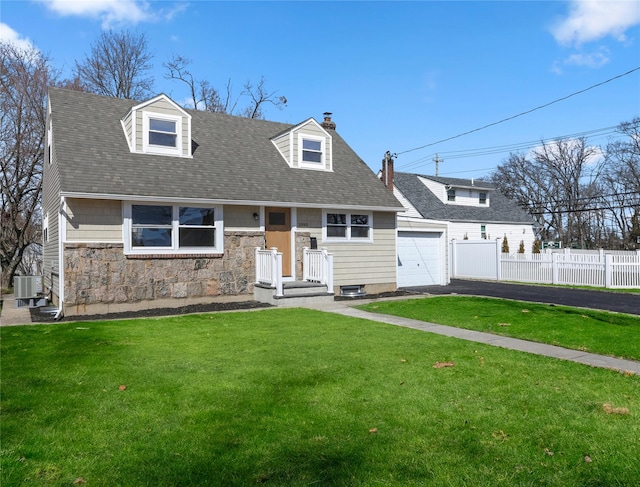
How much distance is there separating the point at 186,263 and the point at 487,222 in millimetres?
24398

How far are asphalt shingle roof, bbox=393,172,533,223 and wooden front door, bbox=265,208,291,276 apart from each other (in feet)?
53.7

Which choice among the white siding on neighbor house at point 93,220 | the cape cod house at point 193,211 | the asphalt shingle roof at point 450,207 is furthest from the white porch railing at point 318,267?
the asphalt shingle roof at point 450,207

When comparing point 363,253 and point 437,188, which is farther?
point 437,188

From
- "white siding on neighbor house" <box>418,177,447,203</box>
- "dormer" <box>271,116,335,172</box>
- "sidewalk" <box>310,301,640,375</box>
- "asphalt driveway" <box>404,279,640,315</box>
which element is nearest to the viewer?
"sidewalk" <box>310,301,640,375</box>

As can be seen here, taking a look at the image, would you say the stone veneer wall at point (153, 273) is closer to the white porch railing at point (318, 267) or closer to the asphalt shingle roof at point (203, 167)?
the asphalt shingle roof at point (203, 167)

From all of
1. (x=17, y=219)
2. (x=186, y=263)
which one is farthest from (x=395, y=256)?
(x=17, y=219)

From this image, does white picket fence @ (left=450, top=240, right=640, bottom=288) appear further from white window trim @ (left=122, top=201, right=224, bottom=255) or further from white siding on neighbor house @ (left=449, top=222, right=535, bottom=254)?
white window trim @ (left=122, top=201, right=224, bottom=255)

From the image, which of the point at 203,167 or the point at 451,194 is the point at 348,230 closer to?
the point at 203,167

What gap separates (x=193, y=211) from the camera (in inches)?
542

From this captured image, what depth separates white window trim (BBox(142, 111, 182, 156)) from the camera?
14055mm

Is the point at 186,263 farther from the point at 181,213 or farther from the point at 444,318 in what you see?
the point at 444,318

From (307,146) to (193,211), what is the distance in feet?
18.0

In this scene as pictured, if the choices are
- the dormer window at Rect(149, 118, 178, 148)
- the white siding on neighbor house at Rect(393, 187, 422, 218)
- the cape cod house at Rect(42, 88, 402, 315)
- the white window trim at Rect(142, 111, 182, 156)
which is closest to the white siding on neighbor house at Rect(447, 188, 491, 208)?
the white siding on neighbor house at Rect(393, 187, 422, 218)

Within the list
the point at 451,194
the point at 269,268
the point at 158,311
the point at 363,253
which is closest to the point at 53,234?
the point at 158,311
